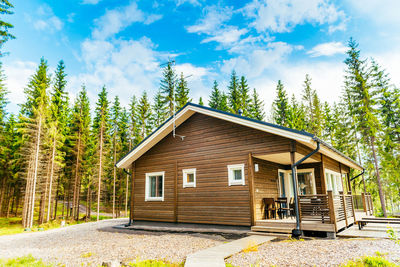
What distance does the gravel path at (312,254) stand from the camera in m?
4.66

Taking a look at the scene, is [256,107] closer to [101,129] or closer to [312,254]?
[101,129]

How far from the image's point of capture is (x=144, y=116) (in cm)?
3006

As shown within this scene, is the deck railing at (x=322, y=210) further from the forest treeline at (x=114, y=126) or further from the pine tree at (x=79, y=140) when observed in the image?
the pine tree at (x=79, y=140)

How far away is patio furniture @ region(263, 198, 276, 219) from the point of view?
9.32m

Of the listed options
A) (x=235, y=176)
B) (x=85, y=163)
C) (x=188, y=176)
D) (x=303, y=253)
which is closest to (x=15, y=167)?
(x=85, y=163)

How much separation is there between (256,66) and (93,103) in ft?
63.1

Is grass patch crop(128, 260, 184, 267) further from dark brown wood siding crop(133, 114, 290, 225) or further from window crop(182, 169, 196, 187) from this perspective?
window crop(182, 169, 196, 187)

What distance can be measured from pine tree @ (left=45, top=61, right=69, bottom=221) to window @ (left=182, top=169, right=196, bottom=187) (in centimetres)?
1386

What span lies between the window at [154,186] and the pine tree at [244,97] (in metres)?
19.6

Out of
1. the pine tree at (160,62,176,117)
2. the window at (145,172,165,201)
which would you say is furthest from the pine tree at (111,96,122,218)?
the window at (145,172,165,201)

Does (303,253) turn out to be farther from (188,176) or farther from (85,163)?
(85,163)

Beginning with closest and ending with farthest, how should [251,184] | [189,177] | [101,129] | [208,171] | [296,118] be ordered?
[251,184], [208,171], [189,177], [101,129], [296,118]

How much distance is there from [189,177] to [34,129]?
1498cm

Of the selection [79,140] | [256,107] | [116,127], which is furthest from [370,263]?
[256,107]
